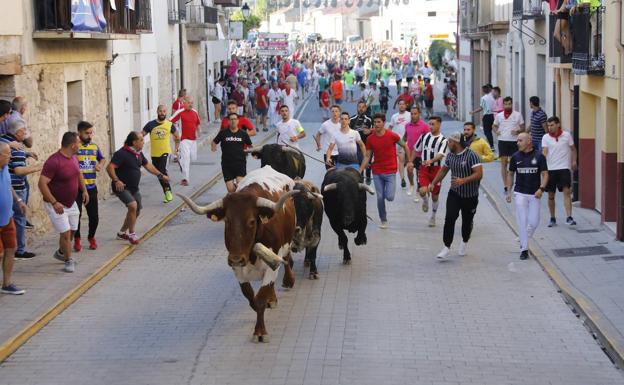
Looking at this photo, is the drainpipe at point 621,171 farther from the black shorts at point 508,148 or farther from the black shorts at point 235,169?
the black shorts at point 508,148

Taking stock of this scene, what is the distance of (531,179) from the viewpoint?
48.9 ft

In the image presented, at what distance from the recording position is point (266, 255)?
10.7m

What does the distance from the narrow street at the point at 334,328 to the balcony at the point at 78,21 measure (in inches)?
157

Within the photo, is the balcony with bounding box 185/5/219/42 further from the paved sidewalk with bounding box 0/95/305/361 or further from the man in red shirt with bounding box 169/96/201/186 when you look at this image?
the paved sidewalk with bounding box 0/95/305/361

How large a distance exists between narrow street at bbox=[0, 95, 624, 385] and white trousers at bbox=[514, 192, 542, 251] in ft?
1.30

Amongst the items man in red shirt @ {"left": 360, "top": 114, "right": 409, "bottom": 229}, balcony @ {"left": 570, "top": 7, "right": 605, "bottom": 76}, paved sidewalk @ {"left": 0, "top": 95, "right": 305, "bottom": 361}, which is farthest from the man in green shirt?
man in red shirt @ {"left": 360, "top": 114, "right": 409, "bottom": 229}

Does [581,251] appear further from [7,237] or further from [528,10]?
[528,10]

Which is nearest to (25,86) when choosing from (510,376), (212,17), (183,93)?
(510,376)

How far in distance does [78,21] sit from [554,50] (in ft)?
30.5

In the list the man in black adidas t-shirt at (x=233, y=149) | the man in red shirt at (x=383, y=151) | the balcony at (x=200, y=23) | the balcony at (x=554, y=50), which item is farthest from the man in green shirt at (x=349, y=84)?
the man in red shirt at (x=383, y=151)

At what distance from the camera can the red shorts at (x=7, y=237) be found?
40.6ft

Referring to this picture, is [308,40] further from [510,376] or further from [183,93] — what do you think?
[510,376]

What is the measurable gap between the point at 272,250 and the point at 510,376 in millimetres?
2815

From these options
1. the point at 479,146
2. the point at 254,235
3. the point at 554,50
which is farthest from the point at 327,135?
the point at 254,235
